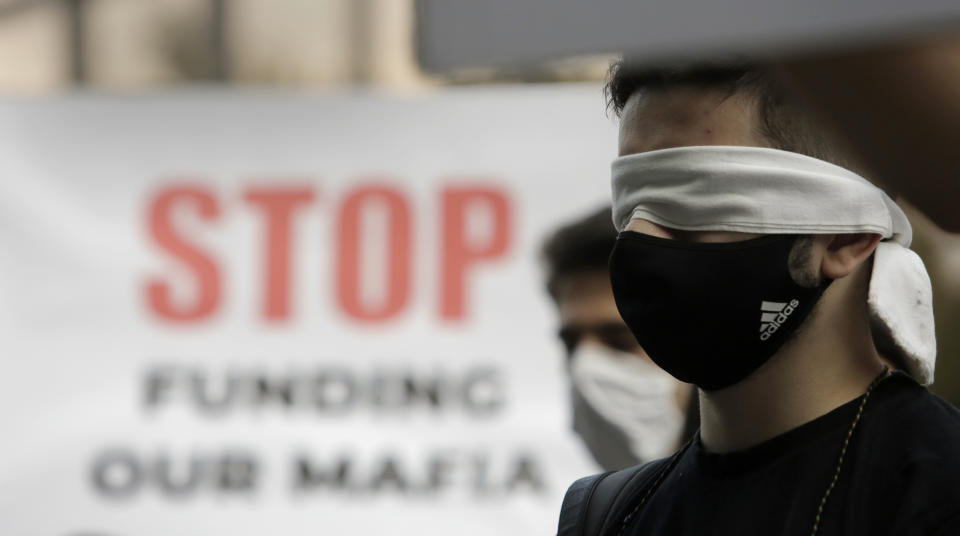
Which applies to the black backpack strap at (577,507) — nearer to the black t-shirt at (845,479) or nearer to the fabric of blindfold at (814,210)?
the black t-shirt at (845,479)

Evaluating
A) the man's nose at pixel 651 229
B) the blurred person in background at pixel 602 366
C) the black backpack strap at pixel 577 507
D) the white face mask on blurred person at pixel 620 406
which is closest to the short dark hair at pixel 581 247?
the blurred person in background at pixel 602 366

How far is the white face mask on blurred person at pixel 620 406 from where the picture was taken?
407 centimetres

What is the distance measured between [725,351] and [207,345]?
341cm

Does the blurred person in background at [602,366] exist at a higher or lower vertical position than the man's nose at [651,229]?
lower

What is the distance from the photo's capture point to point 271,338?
4.44m

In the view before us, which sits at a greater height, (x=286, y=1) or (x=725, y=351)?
(x=286, y=1)

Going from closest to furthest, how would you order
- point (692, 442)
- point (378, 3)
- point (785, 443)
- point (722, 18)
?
1. point (722, 18)
2. point (785, 443)
3. point (692, 442)
4. point (378, 3)

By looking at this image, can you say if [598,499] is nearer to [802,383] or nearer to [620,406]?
[802,383]

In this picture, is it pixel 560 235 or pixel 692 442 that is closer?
pixel 692 442

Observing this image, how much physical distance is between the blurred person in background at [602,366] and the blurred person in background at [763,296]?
2.75 metres

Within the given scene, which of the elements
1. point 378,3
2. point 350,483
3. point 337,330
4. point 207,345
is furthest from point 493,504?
point 378,3

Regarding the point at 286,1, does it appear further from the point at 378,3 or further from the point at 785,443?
the point at 785,443

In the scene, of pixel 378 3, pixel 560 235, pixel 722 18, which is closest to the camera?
pixel 722 18

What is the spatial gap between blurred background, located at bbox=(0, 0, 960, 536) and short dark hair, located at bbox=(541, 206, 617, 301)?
70mm
